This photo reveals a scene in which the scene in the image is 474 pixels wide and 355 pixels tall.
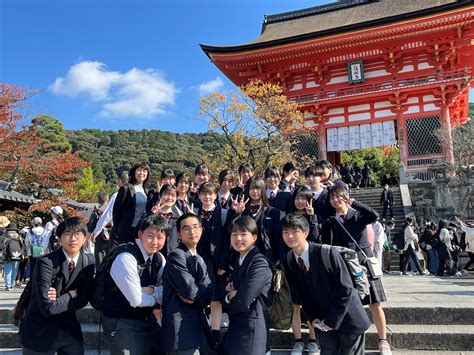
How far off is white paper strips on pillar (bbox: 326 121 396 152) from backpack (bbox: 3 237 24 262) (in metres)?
14.8

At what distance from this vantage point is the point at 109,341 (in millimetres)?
2836

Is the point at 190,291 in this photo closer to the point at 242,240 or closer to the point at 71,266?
the point at 242,240

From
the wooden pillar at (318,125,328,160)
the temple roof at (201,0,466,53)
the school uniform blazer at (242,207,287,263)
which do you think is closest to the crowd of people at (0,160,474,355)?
the school uniform blazer at (242,207,287,263)

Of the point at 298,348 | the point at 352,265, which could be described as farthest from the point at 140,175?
the point at 352,265

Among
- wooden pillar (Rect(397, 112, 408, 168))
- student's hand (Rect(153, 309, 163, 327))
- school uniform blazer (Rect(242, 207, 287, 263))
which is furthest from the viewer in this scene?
wooden pillar (Rect(397, 112, 408, 168))

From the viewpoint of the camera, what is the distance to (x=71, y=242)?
295cm

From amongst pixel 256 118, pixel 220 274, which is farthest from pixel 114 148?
pixel 220 274

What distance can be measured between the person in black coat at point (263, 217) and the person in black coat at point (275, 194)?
13.0 inches

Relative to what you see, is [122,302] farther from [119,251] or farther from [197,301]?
[197,301]

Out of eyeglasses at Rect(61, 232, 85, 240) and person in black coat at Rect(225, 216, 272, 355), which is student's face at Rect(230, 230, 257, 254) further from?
Result: eyeglasses at Rect(61, 232, 85, 240)

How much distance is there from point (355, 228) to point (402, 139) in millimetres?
16076

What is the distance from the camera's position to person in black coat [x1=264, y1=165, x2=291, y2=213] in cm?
433

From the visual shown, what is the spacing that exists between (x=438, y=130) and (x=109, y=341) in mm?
17707

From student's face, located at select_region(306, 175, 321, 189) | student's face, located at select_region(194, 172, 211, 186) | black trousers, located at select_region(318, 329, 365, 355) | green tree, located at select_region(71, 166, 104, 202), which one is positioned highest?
green tree, located at select_region(71, 166, 104, 202)
